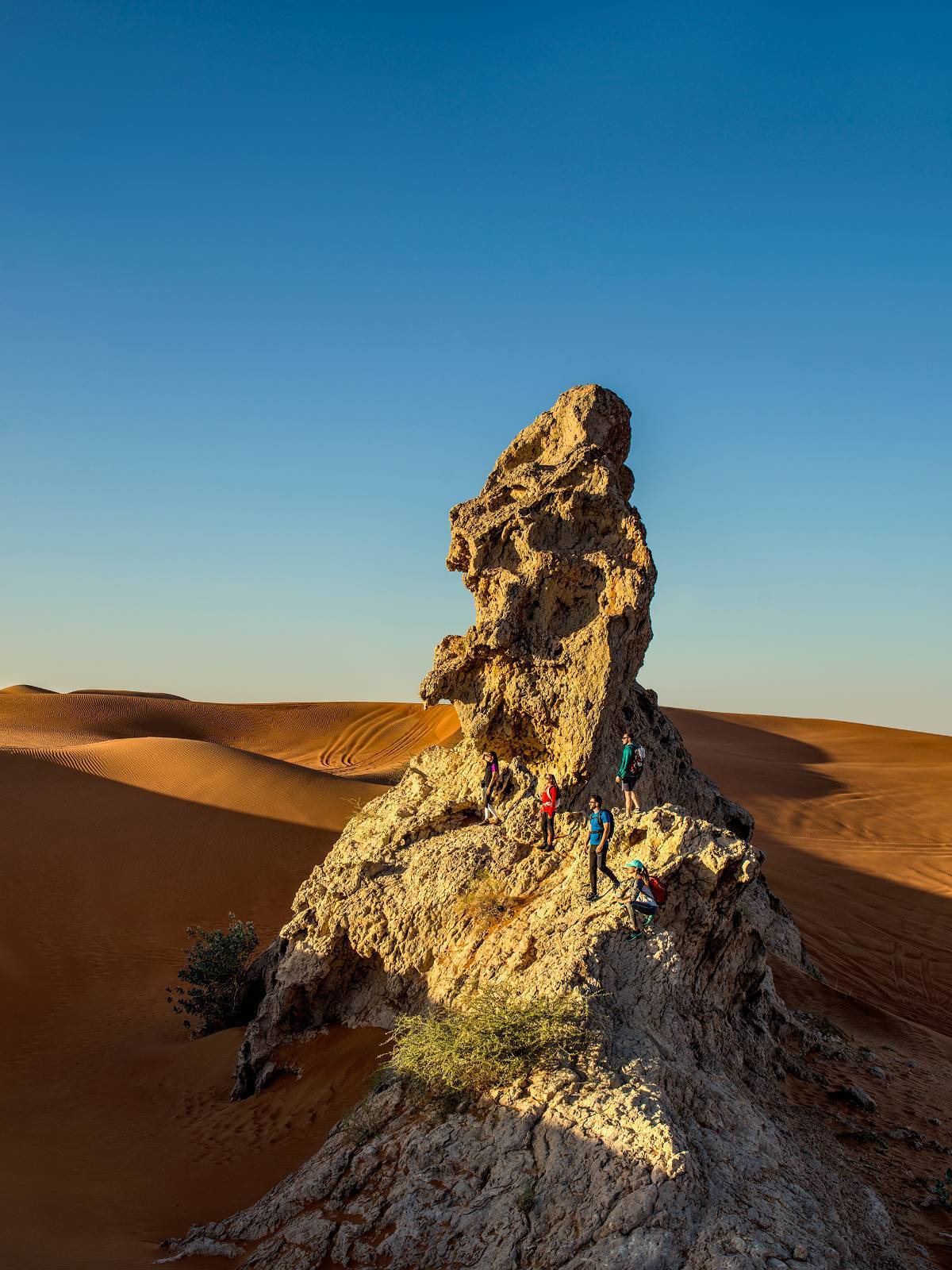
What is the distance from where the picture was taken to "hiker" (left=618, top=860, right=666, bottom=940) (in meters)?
6.95

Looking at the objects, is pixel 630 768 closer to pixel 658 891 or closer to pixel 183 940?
pixel 658 891

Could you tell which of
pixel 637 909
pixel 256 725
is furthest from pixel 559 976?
pixel 256 725

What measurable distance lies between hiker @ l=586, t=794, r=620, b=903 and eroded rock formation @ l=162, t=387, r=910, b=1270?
0.24 meters

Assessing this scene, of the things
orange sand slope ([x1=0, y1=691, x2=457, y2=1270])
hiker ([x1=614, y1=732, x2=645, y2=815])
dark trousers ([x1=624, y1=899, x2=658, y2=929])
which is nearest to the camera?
dark trousers ([x1=624, y1=899, x2=658, y2=929])

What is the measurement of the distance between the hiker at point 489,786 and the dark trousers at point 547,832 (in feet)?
2.99

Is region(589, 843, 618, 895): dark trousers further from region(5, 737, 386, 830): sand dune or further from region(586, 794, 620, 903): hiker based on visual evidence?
region(5, 737, 386, 830): sand dune

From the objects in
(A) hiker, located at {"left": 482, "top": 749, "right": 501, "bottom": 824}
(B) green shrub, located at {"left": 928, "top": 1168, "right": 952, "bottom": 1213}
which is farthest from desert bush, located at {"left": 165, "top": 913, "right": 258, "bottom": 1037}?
(B) green shrub, located at {"left": 928, "top": 1168, "right": 952, "bottom": 1213}

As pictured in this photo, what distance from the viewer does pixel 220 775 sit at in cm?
2559

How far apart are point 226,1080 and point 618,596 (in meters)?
7.52

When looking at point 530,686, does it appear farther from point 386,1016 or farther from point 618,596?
point 386,1016

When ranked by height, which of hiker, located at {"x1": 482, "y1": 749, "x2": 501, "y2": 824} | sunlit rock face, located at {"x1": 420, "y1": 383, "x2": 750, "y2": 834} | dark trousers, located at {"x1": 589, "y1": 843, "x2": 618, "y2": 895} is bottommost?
dark trousers, located at {"x1": 589, "y1": 843, "x2": 618, "y2": 895}

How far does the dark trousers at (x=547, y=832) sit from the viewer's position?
8.34 meters

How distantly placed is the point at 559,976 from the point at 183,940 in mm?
13092

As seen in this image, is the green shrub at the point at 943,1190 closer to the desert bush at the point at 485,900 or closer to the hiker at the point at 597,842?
the hiker at the point at 597,842
